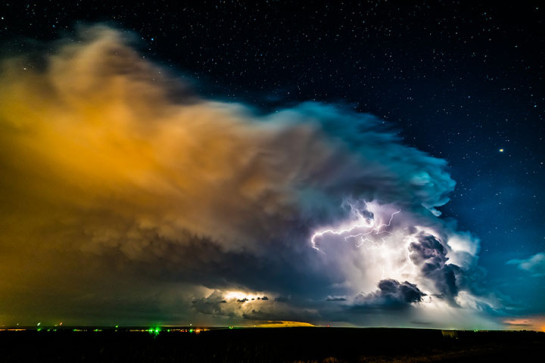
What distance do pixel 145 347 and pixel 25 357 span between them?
7025 millimetres

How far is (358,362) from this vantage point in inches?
938

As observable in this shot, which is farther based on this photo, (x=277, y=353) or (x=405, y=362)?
(x=277, y=353)

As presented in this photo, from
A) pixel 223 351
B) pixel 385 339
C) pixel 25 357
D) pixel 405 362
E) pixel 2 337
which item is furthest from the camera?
pixel 385 339

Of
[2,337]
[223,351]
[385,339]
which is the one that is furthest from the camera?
[385,339]

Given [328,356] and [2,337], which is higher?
[2,337]

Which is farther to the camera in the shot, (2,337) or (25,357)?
(2,337)

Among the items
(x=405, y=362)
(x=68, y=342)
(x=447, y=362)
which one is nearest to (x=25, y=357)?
(x=68, y=342)

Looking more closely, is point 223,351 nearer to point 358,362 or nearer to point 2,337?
point 358,362

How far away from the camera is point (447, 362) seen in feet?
68.8

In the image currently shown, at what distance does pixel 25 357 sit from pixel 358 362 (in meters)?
24.5

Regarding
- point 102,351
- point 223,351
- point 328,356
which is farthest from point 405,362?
point 102,351

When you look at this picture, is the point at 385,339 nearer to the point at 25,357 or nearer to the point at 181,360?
the point at 181,360

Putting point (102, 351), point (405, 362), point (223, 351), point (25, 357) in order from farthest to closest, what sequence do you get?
point (223, 351)
point (405, 362)
point (102, 351)
point (25, 357)

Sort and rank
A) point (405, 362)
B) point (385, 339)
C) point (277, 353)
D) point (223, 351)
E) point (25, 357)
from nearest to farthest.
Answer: point (25, 357) → point (405, 362) → point (223, 351) → point (277, 353) → point (385, 339)
